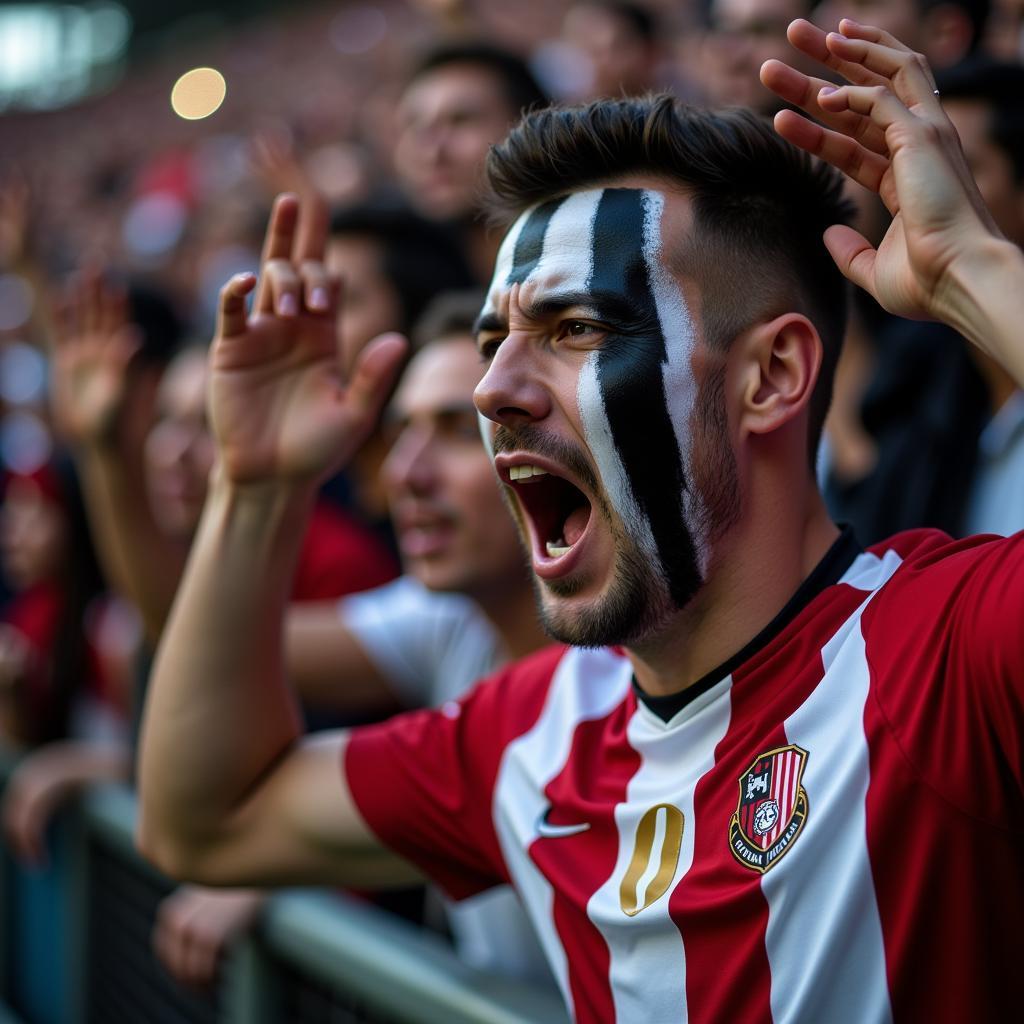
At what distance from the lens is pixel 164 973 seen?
328cm

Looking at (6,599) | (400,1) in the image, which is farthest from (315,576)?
(400,1)

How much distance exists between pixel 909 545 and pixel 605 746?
Result: 0.52m

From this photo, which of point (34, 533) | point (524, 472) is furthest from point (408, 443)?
point (34, 533)

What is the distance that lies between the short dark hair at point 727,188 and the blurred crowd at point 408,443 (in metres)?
0.30

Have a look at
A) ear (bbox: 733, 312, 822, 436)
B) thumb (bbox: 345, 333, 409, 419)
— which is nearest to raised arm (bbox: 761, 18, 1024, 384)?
ear (bbox: 733, 312, 822, 436)

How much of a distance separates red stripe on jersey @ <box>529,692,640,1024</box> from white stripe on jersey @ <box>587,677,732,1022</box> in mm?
23

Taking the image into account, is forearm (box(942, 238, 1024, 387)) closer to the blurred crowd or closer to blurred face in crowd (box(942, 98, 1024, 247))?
the blurred crowd

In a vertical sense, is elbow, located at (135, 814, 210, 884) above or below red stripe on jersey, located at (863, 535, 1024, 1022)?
below

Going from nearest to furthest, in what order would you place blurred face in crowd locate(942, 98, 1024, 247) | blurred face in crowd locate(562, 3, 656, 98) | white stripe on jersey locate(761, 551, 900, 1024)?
white stripe on jersey locate(761, 551, 900, 1024), blurred face in crowd locate(942, 98, 1024, 247), blurred face in crowd locate(562, 3, 656, 98)

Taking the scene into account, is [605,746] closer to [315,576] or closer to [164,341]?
[315,576]

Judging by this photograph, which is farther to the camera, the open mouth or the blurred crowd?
the blurred crowd

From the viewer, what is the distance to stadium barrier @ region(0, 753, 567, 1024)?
215cm

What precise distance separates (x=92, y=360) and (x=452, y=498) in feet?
4.01

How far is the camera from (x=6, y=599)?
6.38 meters
